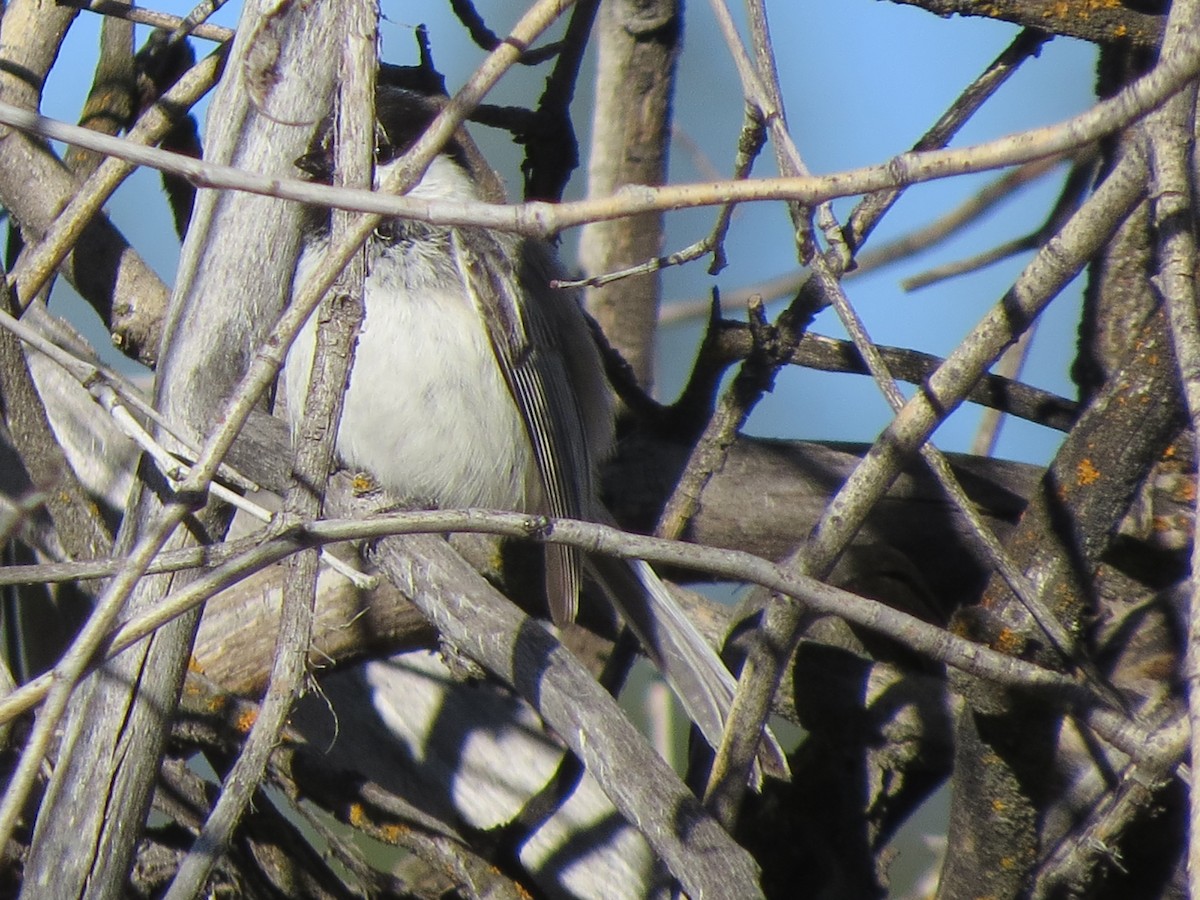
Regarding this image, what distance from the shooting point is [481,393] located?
8.53 feet

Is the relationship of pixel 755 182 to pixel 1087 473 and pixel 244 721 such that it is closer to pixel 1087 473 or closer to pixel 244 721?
pixel 1087 473

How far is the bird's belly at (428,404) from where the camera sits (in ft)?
8.05

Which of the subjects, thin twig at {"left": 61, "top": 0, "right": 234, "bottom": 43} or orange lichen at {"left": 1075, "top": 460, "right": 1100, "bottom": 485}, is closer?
orange lichen at {"left": 1075, "top": 460, "right": 1100, "bottom": 485}

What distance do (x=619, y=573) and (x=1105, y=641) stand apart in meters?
0.93

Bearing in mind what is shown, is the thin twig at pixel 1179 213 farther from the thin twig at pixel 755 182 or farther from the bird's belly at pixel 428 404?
the bird's belly at pixel 428 404

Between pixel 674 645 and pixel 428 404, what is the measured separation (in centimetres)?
69

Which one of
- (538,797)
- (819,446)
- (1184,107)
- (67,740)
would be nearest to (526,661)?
(67,740)

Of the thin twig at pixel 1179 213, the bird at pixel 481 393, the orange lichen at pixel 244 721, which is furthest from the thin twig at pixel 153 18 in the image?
the thin twig at pixel 1179 213

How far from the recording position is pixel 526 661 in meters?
1.58

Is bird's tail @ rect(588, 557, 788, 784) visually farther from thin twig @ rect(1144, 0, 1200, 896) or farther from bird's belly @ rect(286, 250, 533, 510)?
thin twig @ rect(1144, 0, 1200, 896)

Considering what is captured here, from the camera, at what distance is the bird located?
2359mm

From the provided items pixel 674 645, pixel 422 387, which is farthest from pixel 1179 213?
pixel 422 387

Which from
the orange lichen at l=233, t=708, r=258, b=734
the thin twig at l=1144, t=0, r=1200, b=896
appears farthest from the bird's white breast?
the thin twig at l=1144, t=0, r=1200, b=896

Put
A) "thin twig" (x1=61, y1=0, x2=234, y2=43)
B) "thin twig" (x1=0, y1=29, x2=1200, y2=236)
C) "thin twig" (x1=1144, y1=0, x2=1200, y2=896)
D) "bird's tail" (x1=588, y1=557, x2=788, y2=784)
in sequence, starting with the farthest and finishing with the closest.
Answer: "bird's tail" (x1=588, y1=557, x2=788, y2=784)
"thin twig" (x1=61, y1=0, x2=234, y2=43)
"thin twig" (x1=1144, y1=0, x2=1200, y2=896)
"thin twig" (x1=0, y1=29, x2=1200, y2=236)
